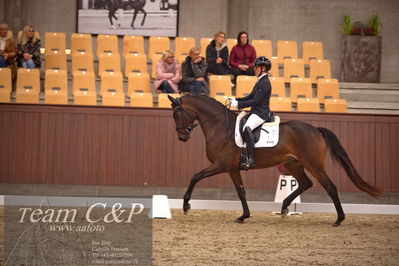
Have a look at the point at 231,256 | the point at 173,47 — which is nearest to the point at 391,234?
the point at 231,256

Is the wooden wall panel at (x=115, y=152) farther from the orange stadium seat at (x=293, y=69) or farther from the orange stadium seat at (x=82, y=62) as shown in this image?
the orange stadium seat at (x=293, y=69)

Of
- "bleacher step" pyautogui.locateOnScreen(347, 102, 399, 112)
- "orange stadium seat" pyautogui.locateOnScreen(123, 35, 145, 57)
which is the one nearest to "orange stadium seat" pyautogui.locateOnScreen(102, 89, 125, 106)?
"orange stadium seat" pyautogui.locateOnScreen(123, 35, 145, 57)

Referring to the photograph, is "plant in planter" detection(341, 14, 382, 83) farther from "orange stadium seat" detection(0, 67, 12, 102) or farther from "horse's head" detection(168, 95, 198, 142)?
"horse's head" detection(168, 95, 198, 142)

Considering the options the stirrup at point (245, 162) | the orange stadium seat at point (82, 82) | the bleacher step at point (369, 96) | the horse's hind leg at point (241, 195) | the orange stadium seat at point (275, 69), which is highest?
the orange stadium seat at point (275, 69)

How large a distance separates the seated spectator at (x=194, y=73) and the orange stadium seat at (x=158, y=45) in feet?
8.45

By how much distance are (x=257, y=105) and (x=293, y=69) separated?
18.2 feet

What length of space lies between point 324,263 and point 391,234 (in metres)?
2.28

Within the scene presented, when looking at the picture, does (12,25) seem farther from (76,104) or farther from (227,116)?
(227,116)

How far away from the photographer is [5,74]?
1221 cm

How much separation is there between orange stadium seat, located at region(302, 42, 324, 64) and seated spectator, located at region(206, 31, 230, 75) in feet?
8.91

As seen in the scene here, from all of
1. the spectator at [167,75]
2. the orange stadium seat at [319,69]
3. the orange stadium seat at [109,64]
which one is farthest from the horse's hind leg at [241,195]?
the orange stadium seat at [319,69]

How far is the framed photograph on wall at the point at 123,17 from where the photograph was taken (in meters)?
15.5

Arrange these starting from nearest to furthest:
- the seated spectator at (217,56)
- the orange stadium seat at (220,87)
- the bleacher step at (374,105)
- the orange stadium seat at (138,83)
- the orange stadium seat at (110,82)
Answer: the orange stadium seat at (220,87) → the orange stadium seat at (110,82) → the orange stadium seat at (138,83) → the seated spectator at (217,56) → the bleacher step at (374,105)

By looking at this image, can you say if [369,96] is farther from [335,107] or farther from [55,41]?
[55,41]
